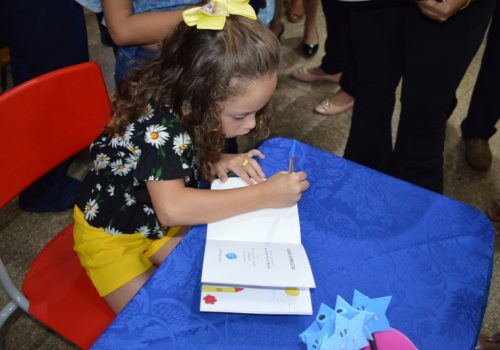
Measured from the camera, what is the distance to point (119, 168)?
1021 mm

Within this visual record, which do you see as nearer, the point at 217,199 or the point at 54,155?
the point at 217,199

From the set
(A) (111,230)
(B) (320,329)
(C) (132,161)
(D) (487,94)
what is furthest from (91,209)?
(D) (487,94)

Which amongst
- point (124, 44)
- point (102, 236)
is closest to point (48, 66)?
point (124, 44)

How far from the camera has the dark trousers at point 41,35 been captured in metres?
1.33

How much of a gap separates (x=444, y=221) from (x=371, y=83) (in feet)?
2.31

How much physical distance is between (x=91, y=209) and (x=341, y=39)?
1649 mm

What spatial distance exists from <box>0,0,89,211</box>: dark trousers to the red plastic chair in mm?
463

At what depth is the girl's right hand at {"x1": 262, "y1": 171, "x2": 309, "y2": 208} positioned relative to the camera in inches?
35.4

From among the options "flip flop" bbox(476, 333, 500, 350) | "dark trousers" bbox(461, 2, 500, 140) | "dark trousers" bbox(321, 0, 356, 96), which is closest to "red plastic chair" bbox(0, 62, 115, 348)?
"flip flop" bbox(476, 333, 500, 350)

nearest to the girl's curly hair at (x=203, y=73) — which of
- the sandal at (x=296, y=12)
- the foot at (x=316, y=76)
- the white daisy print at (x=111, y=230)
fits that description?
the white daisy print at (x=111, y=230)

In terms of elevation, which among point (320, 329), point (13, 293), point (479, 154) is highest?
point (320, 329)

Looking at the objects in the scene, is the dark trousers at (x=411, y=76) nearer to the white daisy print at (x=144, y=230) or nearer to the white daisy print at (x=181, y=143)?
the white daisy print at (x=181, y=143)

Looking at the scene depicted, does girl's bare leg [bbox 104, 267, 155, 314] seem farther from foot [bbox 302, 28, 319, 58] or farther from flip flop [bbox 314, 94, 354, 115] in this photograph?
foot [bbox 302, 28, 319, 58]

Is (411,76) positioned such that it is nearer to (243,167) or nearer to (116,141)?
(243,167)
